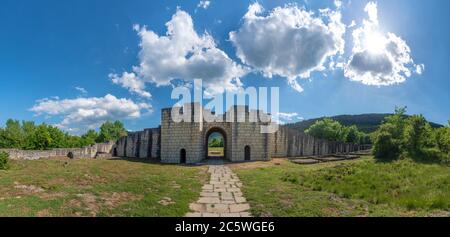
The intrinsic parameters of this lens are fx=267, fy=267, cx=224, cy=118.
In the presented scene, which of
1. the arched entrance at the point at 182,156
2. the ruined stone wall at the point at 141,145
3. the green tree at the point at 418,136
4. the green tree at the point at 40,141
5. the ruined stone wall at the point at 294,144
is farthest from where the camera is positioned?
Result: the green tree at the point at 40,141

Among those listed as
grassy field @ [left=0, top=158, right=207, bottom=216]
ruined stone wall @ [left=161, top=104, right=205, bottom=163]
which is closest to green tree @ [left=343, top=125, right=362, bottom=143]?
ruined stone wall @ [left=161, top=104, right=205, bottom=163]

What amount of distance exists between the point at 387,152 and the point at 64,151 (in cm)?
2977

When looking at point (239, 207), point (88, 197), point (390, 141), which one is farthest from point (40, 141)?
point (390, 141)

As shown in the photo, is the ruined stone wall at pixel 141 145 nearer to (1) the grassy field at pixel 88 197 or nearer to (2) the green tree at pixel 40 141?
(2) the green tree at pixel 40 141

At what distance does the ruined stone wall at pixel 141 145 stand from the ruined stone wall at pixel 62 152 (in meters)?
1.79

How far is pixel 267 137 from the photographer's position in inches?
1086

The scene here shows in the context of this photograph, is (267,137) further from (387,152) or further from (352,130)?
(352,130)

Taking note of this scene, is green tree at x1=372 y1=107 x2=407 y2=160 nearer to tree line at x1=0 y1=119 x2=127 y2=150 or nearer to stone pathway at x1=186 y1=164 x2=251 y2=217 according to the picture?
stone pathway at x1=186 y1=164 x2=251 y2=217

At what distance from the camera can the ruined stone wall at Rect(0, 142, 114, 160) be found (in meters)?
20.1

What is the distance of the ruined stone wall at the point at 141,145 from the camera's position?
99.6 feet

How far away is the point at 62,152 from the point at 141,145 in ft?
27.1

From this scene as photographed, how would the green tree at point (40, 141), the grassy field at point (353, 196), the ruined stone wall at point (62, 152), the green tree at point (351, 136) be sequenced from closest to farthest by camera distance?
the grassy field at point (353, 196), the ruined stone wall at point (62, 152), the green tree at point (40, 141), the green tree at point (351, 136)

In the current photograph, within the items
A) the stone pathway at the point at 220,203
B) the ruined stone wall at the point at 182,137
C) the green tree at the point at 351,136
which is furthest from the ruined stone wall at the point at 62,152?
the green tree at the point at 351,136

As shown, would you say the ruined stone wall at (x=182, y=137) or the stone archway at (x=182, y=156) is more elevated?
the ruined stone wall at (x=182, y=137)
